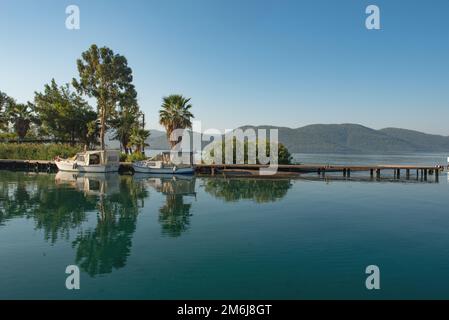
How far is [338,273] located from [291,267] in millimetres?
1585

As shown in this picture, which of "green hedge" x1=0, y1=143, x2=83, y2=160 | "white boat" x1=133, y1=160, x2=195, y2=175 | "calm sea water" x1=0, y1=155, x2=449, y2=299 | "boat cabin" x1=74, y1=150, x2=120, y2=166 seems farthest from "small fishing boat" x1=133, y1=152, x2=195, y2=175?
"calm sea water" x1=0, y1=155, x2=449, y2=299

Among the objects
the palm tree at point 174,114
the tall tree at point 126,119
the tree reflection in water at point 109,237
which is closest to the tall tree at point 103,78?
the tall tree at point 126,119

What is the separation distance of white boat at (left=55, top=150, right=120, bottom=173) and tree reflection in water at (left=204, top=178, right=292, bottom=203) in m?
19.3

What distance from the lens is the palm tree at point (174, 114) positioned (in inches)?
2067

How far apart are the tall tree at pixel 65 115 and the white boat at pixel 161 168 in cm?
1881

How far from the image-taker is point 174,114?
173ft

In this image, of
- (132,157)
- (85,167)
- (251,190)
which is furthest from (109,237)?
(132,157)

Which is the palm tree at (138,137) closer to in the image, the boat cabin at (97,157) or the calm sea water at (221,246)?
the boat cabin at (97,157)

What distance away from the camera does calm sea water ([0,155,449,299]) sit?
10195 mm

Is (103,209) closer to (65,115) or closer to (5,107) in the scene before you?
(65,115)

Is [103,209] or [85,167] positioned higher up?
[85,167]

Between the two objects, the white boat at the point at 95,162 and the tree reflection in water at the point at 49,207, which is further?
the white boat at the point at 95,162

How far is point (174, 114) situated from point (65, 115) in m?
22.9
